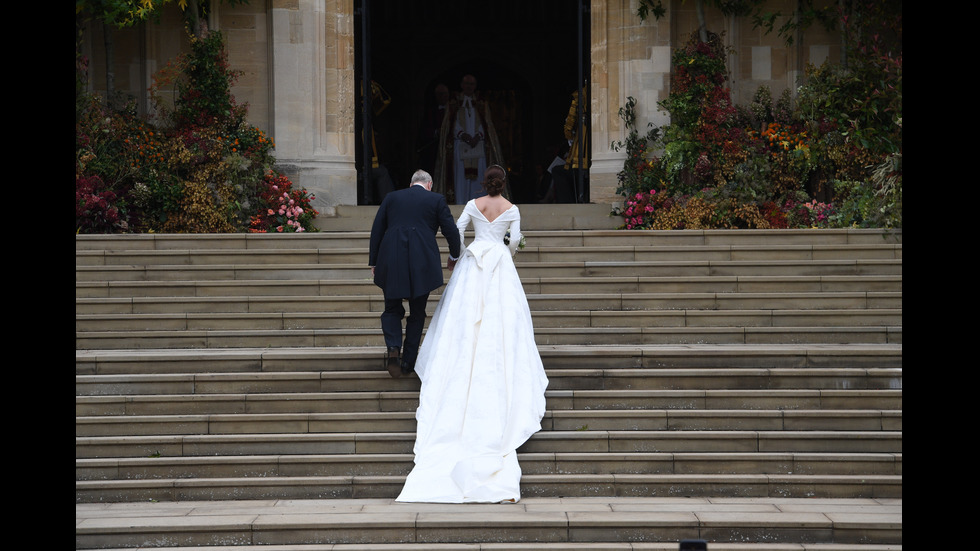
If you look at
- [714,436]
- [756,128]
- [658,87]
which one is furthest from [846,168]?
[714,436]

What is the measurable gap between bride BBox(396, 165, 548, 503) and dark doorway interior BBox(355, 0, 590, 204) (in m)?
11.7

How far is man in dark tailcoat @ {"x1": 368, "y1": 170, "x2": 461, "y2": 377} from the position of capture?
695 centimetres

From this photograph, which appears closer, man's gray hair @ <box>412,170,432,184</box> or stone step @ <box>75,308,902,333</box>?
man's gray hair @ <box>412,170,432,184</box>

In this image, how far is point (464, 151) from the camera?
47.4ft

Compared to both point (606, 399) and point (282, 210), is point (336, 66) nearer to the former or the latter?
point (282, 210)

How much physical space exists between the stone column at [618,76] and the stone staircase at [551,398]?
3.47 meters

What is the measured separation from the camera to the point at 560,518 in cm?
569

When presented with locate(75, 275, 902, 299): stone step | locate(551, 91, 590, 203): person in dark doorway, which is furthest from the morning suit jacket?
locate(551, 91, 590, 203): person in dark doorway

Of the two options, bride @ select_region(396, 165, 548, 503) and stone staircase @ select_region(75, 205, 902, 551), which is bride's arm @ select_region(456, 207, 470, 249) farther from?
stone staircase @ select_region(75, 205, 902, 551)

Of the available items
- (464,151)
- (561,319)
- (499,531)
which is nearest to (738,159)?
(464,151)

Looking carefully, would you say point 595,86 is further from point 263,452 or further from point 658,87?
point 263,452

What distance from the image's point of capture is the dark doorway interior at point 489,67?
1872 centimetres

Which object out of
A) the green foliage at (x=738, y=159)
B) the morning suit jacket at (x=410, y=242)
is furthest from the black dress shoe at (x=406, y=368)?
the green foliage at (x=738, y=159)

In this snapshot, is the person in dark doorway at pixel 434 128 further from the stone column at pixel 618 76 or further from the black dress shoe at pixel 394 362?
the black dress shoe at pixel 394 362
